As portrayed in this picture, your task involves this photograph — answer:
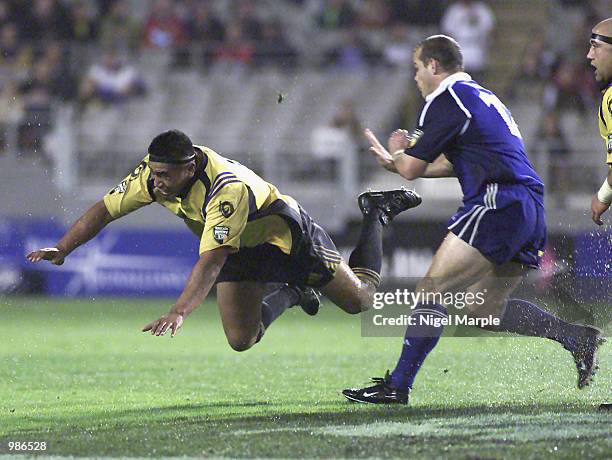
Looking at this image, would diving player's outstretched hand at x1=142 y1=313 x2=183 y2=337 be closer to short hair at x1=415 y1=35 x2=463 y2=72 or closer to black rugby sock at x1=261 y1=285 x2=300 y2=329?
black rugby sock at x1=261 y1=285 x2=300 y2=329

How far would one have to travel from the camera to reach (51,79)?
17.9 m

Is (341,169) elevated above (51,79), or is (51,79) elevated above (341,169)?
(51,79)

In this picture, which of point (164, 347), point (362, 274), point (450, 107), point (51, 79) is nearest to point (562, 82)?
point (51, 79)

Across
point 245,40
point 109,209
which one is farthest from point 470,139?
point 245,40

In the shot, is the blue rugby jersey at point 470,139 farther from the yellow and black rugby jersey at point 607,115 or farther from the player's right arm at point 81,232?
the player's right arm at point 81,232

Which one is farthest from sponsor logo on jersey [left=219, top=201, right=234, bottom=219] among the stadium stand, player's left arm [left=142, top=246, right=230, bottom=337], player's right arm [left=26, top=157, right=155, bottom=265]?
the stadium stand

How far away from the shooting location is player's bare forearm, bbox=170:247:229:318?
19.8ft

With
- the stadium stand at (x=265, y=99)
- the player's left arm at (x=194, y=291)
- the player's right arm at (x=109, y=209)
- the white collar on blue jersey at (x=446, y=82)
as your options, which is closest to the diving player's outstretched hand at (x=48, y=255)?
the player's right arm at (x=109, y=209)

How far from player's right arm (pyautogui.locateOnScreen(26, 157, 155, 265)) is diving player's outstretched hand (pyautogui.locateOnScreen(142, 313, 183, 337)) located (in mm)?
1343

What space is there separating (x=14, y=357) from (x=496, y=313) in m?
4.32

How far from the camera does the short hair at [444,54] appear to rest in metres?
7.04

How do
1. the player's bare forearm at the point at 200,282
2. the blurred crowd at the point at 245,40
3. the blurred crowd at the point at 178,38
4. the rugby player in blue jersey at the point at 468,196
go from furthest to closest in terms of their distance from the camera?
the blurred crowd at the point at 178,38 → the blurred crowd at the point at 245,40 → the rugby player in blue jersey at the point at 468,196 → the player's bare forearm at the point at 200,282

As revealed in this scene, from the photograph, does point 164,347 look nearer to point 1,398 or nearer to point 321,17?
point 1,398

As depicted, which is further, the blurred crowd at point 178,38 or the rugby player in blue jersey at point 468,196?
Result: the blurred crowd at point 178,38
